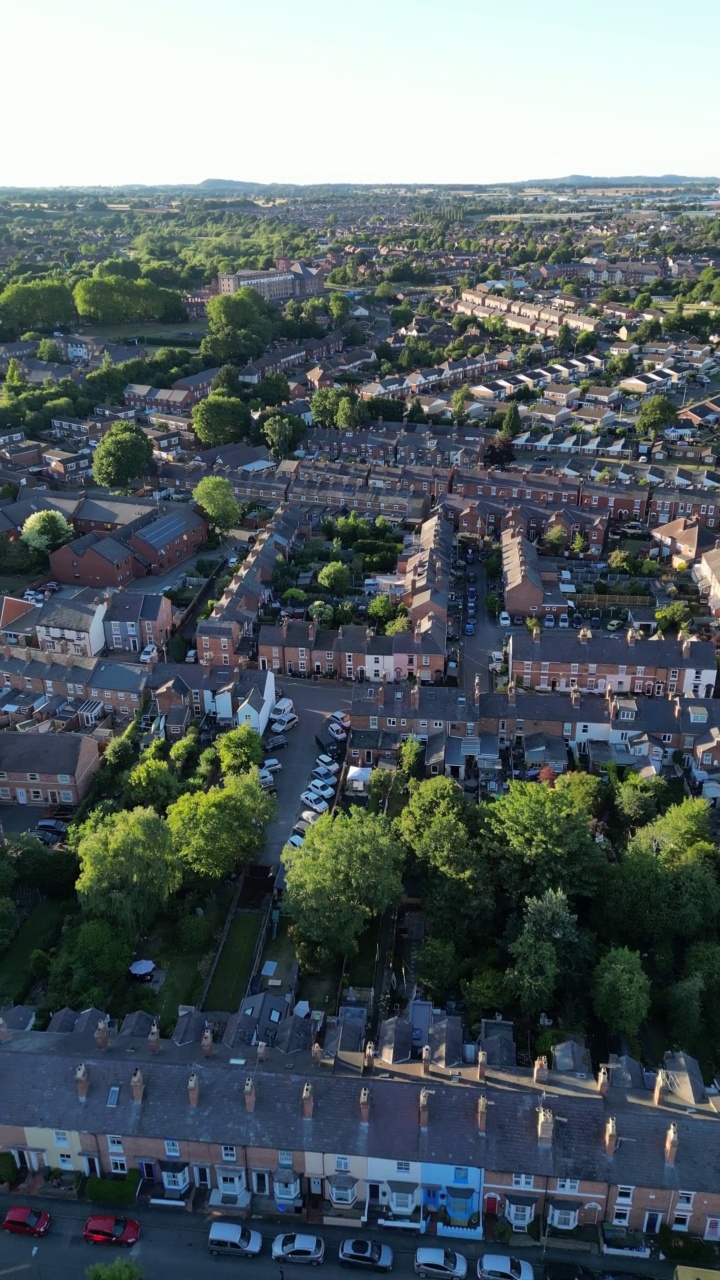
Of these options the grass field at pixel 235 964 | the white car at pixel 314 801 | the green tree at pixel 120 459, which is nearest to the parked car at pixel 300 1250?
the grass field at pixel 235 964

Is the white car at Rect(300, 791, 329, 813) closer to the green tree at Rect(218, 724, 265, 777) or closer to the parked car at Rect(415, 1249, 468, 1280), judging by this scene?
the green tree at Rect(218, 724, 265, 777)

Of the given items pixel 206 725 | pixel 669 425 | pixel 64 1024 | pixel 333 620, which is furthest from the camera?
pixel 669 425

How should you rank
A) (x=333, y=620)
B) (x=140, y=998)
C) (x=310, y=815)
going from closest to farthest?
(x=140, y=998), (x=310, y=815), (x=333, y=620)

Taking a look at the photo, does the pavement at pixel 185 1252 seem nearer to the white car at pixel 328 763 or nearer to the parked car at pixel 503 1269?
the parked car at pixel 503 1269

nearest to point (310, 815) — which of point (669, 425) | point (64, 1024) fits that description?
point (64, 1024)

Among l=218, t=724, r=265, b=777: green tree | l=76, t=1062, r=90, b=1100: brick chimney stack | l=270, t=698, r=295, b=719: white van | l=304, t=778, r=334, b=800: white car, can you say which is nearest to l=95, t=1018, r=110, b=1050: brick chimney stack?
l=76, t=1062, r=90, b=1100: brick chimney stack

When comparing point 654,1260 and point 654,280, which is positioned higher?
point 654,280

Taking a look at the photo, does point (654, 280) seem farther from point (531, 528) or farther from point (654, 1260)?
point (654, 1260)

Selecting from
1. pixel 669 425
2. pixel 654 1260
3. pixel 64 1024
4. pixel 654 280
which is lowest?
pixel 654 1260

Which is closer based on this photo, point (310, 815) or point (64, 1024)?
point (64, 1024)
